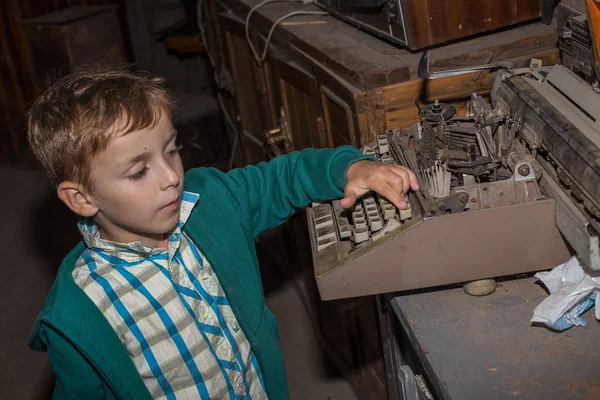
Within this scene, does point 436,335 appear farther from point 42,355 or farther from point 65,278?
point 42,355

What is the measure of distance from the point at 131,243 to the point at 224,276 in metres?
0.24

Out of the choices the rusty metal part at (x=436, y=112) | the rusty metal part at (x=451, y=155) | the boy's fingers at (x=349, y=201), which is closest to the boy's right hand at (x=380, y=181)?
the boy's fingers at (x=349, y=201)

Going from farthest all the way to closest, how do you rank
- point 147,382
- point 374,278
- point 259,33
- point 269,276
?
point 269,276, point 259,33, point 147,382, point 374,278

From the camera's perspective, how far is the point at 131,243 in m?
1.54

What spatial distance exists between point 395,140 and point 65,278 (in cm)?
84

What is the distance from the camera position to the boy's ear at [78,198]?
60.2 inches

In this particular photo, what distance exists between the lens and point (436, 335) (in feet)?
4.76

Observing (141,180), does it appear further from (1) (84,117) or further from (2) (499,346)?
(2) (499,346)

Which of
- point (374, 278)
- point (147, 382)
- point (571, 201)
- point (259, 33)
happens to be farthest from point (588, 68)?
point (259, 33)

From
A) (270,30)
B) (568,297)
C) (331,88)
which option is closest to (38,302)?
(270,30)

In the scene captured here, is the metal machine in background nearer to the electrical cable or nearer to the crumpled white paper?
the electrical cable

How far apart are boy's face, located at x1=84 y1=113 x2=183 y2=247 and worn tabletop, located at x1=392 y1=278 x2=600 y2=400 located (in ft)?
1.79

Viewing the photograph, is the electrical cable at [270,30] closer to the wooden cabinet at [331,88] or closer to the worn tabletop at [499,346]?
the wooden cabinet at [331,88]

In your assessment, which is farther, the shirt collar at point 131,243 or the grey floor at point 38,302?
the grey floor at point 38,302
